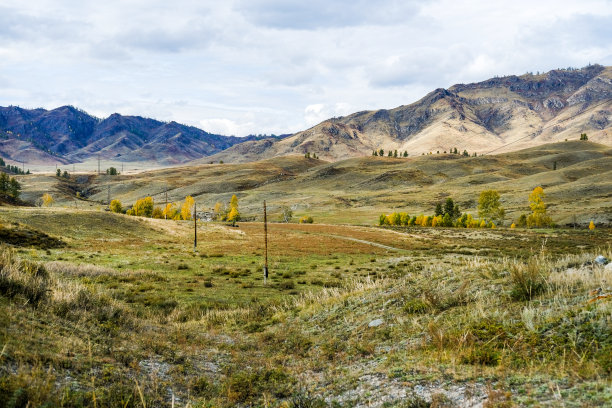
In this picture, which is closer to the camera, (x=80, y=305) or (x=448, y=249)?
(x=80, y=305)

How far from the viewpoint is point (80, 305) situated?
12859mm

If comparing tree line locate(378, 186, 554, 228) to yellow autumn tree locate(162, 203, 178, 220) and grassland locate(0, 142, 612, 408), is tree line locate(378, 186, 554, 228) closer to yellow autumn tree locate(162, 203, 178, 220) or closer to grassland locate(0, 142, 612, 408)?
Answer: yellow autumn tree locate(162, 203, 178, 220)

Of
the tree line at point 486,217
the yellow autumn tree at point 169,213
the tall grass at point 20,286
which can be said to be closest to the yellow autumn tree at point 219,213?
the yellow autumn tree at point 169,213

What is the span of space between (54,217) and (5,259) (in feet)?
186

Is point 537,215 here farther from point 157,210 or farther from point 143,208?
point 143,208

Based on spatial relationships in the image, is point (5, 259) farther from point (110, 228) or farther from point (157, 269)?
point (110, 228)

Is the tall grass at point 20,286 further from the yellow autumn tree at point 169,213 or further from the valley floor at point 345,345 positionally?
the yellow autumn tree at point 169,213

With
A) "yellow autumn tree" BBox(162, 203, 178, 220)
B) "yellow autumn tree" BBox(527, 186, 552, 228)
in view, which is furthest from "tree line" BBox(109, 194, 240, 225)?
"yellow autumn tree" BBox(527, 186, 552, 228)

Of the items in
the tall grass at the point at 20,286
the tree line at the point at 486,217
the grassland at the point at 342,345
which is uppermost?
the tall grass at the point at 20,286

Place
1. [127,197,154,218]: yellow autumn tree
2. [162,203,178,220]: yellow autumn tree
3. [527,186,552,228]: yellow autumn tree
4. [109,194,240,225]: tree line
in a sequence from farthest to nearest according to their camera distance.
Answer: [162,203,178,220]: yellow autumn tree, [109,194,240,225]: tree line, [127,197,154,218]: yellow autumn tree, [527,186,552,228]: yellow autumn tree

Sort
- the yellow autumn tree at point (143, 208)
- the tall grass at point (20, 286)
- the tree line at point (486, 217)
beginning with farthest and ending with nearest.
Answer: the yellow autumn tree at point (143, 208)
the tree line at point (486, 217)
the tall grass at point (20, 286)

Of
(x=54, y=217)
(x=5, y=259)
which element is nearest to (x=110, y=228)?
(x=54, y=217)

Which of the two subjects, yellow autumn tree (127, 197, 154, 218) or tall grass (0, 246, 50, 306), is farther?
yellow autumn tree (127, 197, 154, 218)

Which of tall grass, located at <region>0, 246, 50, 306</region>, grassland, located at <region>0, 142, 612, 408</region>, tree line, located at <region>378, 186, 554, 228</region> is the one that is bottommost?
tree line, located at <region>378, 186, 554, 228</region>
